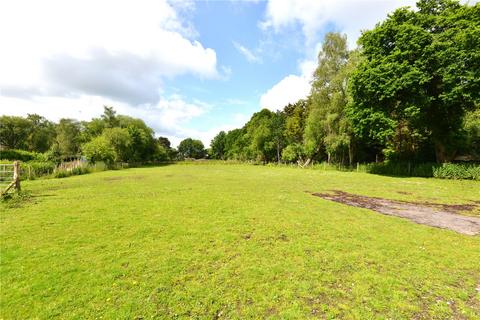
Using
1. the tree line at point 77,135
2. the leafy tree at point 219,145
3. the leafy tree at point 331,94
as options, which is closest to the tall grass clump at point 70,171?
the tree line at point 77,135

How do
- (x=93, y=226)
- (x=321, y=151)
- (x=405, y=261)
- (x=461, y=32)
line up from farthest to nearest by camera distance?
1. (x=321, y=151)
2. (x=461, y=32)
3. (x=93, y=226)
4. (x=405, y=261)

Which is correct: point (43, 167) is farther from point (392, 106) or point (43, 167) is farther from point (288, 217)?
point (392, 106)

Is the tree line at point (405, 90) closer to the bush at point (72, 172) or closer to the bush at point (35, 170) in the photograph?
the bush at point (72, 172)

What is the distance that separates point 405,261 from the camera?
5.60 m

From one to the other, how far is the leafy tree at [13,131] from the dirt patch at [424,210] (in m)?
→ 79.5

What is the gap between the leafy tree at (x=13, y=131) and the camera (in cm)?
5922

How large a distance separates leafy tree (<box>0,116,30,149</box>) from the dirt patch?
79.5m

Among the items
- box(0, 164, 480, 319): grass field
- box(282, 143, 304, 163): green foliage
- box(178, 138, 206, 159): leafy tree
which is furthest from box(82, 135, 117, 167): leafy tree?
box(178, 138, 206, 159): leafy tree

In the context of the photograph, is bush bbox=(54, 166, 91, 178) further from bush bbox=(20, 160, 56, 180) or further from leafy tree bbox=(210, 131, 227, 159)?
leafy tree bbox=(210, 131, 227, 159)

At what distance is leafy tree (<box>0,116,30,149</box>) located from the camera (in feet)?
194

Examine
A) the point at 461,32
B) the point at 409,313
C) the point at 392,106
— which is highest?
the point at 461,32

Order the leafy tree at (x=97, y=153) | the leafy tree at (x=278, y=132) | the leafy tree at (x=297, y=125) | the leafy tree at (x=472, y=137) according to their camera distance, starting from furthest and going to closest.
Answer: the leafy tree at (x=278, y=132) < the leafy tree at (x=297, y=125) < the leafy tree at (x=97, y=153) < the leafy tree at (x=472, y=137)

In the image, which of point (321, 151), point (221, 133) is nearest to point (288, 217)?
point (321, 151)

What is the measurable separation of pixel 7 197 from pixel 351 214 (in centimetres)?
1768
